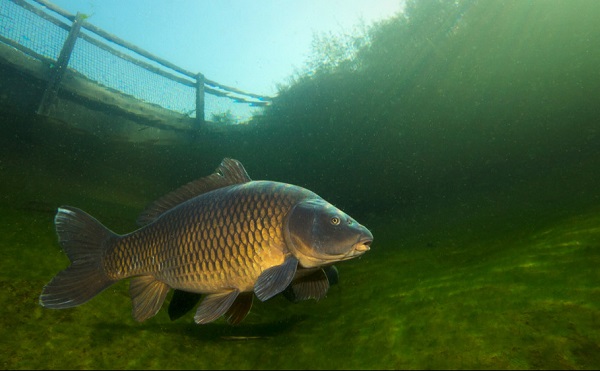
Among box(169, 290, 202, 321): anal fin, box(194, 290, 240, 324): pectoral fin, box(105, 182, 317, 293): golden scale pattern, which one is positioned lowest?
box(169, 290, 202, 321): anal fin

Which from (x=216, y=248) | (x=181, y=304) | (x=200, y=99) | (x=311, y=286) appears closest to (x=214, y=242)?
(x=216, y=248)

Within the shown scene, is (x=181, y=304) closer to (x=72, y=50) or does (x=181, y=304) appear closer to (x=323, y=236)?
(x=323, y=236)

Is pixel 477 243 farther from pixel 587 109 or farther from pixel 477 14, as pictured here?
pixel 477 14

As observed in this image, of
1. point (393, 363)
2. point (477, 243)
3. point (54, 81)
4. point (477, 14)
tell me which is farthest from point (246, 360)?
point (477, 14)

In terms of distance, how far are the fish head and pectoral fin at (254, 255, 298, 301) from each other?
14cm

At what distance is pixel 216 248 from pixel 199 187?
0.96m

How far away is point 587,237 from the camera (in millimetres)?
3809

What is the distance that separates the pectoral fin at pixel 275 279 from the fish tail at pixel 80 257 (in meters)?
1.59

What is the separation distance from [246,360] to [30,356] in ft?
5.46

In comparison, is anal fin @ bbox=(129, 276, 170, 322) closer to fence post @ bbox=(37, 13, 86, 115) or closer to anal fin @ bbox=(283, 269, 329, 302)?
anal fin @ bbox=(283, 269, 329, 302)

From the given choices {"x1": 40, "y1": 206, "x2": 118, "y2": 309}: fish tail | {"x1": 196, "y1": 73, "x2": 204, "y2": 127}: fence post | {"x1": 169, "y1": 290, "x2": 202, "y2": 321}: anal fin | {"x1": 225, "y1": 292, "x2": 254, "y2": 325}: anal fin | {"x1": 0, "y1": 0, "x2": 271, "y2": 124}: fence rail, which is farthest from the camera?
{"x1": 196, "y1": 73, "x2": 204, "y2": 127}: fence post

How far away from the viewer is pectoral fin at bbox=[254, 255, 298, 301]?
8.69ft

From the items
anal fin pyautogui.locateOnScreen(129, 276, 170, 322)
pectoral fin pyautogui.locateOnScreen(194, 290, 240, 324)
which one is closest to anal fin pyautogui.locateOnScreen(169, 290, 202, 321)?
anal fin pyautogui.locateOnScreen(129, 276, 170, 322)

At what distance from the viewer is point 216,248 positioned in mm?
3043
